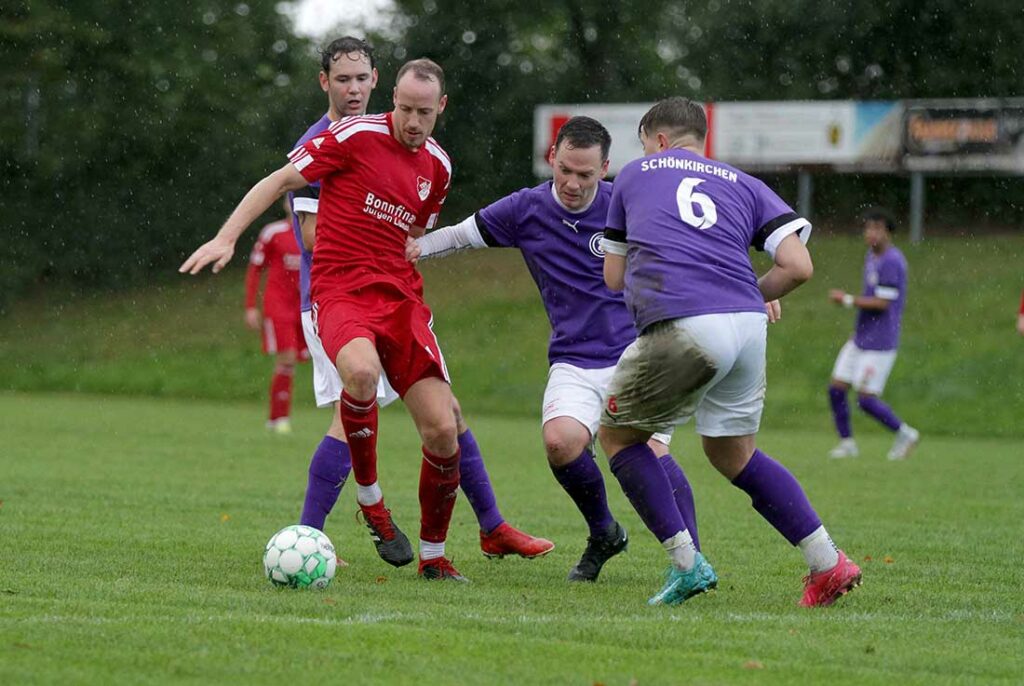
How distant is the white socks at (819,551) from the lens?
5.45 metres

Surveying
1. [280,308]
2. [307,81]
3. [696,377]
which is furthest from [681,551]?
[307,81]

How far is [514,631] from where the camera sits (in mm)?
4711

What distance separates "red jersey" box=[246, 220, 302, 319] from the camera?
1556cm

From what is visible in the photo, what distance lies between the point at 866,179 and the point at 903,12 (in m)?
5.18

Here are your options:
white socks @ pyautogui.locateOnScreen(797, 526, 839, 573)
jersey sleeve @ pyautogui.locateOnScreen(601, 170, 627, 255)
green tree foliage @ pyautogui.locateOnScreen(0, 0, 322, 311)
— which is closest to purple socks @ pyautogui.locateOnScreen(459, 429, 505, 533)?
jersey sleeve @ pyautogui.locateOnScreen(601, 170, 627, 255)

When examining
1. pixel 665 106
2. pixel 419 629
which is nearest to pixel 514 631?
pixel 419 629

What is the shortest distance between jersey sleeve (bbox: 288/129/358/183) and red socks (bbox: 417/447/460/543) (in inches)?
A: 48.5

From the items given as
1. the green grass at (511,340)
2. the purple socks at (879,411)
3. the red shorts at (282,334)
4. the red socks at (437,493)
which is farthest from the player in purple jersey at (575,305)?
the green grass at (511,340)

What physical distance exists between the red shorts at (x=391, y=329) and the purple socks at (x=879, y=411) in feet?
29.7

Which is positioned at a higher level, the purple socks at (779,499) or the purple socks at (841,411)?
the purple socks at (779,499)

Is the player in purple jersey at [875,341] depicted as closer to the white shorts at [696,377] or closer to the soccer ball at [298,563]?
the white shorts at [696,377]

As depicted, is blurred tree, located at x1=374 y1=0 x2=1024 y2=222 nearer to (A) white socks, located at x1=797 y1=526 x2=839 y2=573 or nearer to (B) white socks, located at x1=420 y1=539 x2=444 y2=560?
(B) white socks, located at x1=420 y1=539 x2=444 y2=560

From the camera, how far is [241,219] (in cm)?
581

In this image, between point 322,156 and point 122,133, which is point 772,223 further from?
point 122,133
